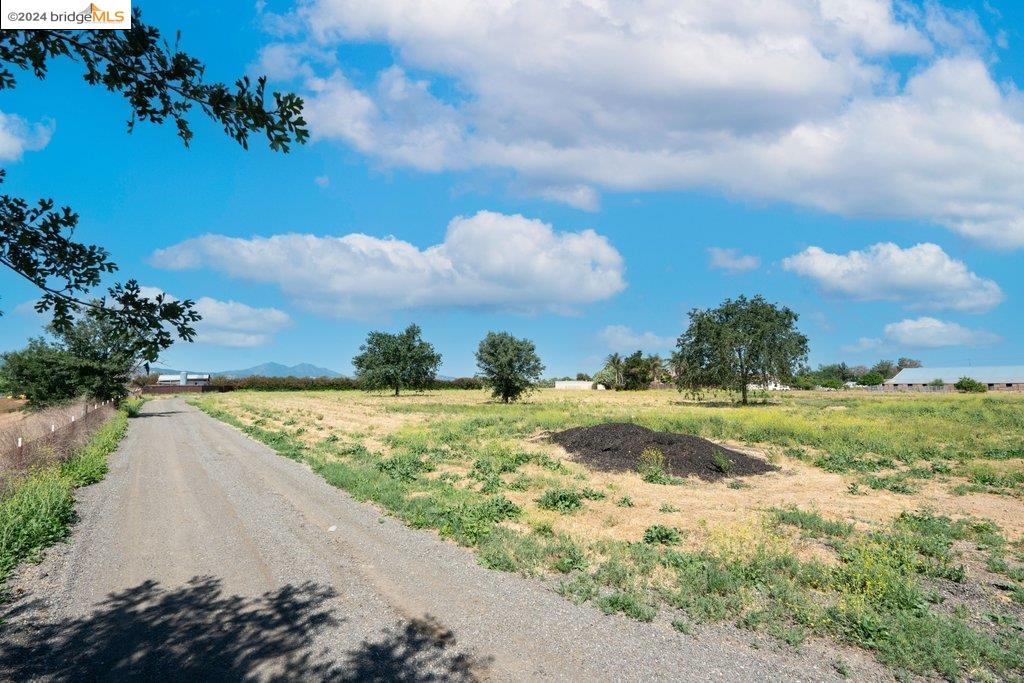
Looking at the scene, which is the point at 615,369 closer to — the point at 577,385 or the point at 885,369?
the point at 577,385

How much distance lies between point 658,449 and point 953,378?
140 m

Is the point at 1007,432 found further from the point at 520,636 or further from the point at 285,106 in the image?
the point at 285,106

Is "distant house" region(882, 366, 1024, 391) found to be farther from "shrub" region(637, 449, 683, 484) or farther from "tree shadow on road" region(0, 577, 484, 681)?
"tree shadow on road" region(0, 577, 484, 681)

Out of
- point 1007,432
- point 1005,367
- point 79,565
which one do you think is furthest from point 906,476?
point 1005,367

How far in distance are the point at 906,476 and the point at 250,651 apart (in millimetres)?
18684

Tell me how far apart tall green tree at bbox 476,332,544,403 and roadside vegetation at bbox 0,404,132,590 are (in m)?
42.6

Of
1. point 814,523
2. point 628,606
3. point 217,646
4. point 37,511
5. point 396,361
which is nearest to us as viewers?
point 217,646

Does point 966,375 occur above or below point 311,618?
above

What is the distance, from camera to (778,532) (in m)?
11.0

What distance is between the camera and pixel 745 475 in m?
17.7

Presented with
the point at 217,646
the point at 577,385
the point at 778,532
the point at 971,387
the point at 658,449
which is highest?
the point at 577,385

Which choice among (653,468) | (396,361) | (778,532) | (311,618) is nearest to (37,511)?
(311,618)

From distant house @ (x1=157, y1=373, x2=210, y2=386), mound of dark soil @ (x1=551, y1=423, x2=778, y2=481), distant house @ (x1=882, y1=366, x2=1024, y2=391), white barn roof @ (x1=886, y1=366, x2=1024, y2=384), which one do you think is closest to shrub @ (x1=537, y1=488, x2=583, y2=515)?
mound of dark soil @ (x1=551, y1=423, x2=778, y2=481)

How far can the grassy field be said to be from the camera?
701 cm
